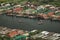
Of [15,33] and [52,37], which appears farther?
[15,33]

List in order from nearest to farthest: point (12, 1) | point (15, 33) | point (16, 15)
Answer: point (15, 33), point (16, 15), point (12, 1)

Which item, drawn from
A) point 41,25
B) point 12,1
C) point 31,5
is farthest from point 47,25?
point 12,1

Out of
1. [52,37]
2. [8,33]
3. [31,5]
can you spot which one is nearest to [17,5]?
[31,5]

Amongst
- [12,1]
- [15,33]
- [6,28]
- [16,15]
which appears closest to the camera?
[15,33]

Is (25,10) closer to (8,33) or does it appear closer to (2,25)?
(2,25)

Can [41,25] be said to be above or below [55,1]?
below

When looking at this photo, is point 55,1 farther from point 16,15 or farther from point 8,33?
point 8,33
